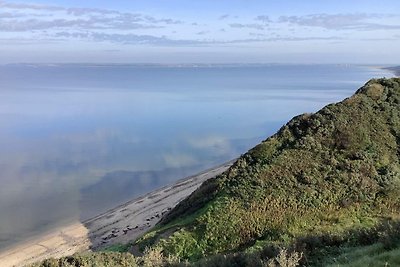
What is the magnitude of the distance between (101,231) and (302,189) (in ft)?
43.8

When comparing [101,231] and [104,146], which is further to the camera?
[104,146]

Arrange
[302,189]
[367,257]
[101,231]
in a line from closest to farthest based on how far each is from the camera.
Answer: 1. [367,257]
2. [302,189]
3. [101,231]

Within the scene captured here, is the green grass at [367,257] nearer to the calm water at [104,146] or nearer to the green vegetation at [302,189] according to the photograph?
the green vegetation at [302,189]

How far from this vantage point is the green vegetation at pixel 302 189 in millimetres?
17062

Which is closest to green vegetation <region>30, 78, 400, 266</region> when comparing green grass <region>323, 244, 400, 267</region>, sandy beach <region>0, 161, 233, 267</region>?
green grass <region>323, 244, 400, 267</region>

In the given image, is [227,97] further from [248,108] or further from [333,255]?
[333,255]

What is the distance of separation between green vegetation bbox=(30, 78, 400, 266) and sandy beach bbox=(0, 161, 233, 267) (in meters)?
5.06

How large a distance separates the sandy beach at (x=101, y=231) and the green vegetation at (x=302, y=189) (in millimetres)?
5059

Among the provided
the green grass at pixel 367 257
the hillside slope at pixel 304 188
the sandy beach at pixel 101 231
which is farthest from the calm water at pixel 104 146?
the green grass at pixel 367 257

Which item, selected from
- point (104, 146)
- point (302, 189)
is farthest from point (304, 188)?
point (104, 146)

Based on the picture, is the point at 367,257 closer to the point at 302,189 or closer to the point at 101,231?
the point at 302,189

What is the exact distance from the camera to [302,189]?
19016mm

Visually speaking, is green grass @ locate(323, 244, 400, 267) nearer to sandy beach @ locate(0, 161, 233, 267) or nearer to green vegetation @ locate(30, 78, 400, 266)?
green vegetation @ locate(30, 78, 400, 266)

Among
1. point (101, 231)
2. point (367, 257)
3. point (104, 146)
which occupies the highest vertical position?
point (367, 257)
